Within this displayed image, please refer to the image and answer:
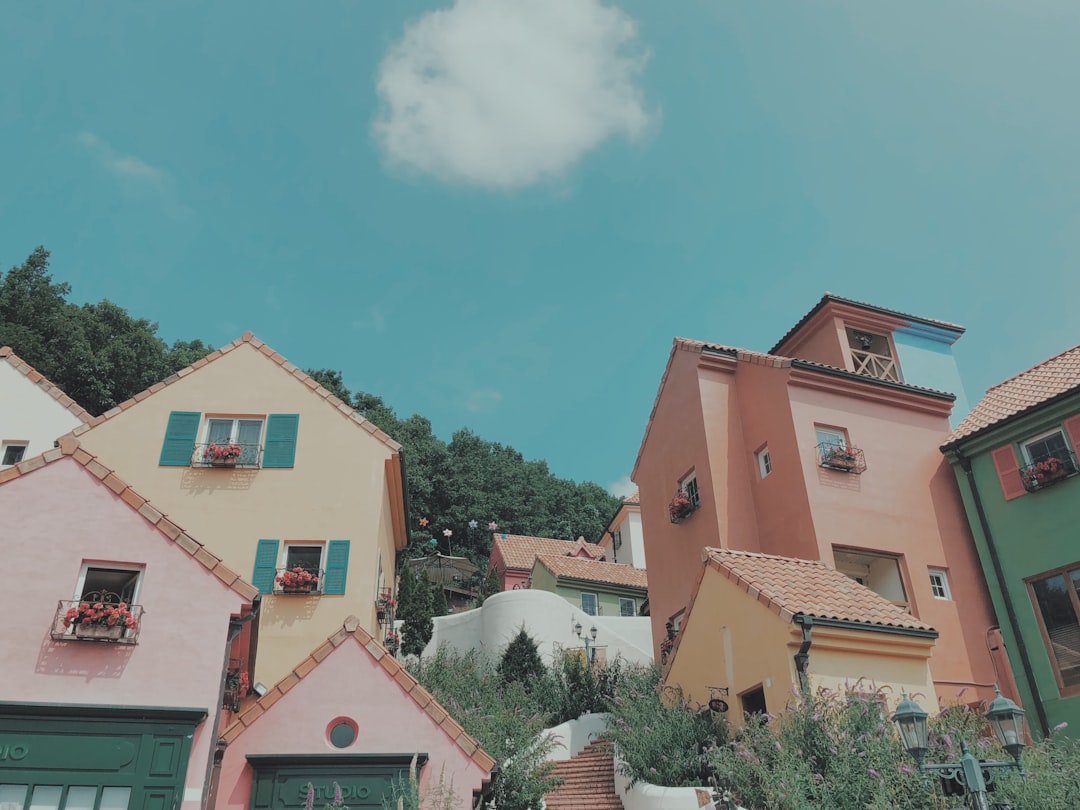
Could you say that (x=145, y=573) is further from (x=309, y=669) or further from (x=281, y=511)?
(x=281, y=511)

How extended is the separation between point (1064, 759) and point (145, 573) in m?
12.8

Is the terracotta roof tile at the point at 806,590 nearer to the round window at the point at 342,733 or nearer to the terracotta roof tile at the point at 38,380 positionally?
the round window at the point at 342,733

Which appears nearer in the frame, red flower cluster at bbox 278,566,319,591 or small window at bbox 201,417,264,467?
red flower cluster at bbox 278,566,319,591

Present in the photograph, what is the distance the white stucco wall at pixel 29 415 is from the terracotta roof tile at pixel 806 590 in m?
16.0

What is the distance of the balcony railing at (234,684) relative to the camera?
1262 centimetres

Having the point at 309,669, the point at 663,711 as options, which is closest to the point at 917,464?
the point at 663,711

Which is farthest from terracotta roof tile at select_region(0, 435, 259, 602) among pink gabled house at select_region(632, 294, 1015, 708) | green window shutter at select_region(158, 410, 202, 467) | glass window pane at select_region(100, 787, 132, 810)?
pink gabled house at select_region(632, 294, 1015, 708)

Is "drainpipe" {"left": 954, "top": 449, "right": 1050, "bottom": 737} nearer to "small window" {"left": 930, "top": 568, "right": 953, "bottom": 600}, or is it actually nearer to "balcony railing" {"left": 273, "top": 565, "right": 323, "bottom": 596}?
"small window" {"left": 930, "top": 568, "right": 953, "bottom": 600}

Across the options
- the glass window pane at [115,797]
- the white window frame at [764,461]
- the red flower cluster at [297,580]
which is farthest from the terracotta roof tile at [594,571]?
the glass window pane at [115,797]

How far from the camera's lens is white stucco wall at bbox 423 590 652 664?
30.0 m

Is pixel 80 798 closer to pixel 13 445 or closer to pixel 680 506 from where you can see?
pixel 13 445

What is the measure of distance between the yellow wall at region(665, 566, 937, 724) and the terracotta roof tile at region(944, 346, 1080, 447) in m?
8.13

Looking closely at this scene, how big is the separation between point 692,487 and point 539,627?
10.3 metres

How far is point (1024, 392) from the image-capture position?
819 inches
